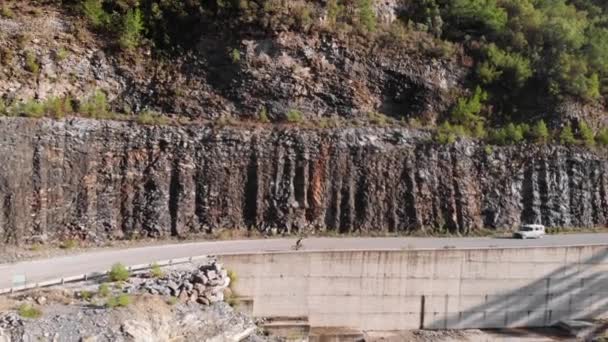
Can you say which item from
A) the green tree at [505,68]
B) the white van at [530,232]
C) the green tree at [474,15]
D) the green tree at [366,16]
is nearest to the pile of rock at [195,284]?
the white van at [530,232]

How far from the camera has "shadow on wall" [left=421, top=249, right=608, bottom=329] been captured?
85.6ft

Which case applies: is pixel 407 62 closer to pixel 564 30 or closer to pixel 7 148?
pixel 564 30

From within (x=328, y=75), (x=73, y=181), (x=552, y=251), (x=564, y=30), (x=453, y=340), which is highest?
(x=564, y=30)

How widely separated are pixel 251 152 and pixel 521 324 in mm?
13716

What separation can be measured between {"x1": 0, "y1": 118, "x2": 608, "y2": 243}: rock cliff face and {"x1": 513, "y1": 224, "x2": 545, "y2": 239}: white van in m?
1.21

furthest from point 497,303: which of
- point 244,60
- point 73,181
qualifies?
point 73,181

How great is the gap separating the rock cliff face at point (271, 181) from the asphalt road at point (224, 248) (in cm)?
130

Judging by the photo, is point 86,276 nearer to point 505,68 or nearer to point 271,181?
point 271,181

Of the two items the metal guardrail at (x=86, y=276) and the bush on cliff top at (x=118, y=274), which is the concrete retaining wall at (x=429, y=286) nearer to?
the metal guardrail at (x=86, y=276)

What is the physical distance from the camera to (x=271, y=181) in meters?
27.6

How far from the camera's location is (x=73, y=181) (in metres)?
25.1

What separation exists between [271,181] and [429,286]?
8.03 meters

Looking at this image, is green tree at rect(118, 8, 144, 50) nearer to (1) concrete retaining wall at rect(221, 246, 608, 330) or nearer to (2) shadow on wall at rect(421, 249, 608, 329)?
(1) concrete retaining wall at rect(221, 246, 608, 330)

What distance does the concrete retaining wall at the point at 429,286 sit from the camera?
2355 cm
